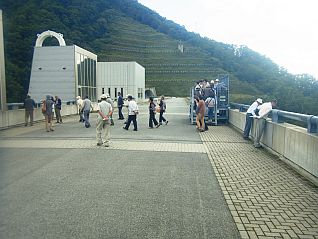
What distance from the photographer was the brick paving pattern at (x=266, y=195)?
4.57m

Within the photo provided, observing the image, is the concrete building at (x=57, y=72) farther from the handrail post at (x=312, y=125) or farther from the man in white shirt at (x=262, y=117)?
the handrail post at (x=312, y=125)

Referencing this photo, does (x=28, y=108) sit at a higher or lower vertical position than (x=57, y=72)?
lower

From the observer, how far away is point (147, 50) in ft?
449

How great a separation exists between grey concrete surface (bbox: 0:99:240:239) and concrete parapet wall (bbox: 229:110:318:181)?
6.52 ft

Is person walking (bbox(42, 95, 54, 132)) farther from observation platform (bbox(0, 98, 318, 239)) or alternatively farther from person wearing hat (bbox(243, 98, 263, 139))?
person wearing hat (bbox(243, 98, 263, 139))

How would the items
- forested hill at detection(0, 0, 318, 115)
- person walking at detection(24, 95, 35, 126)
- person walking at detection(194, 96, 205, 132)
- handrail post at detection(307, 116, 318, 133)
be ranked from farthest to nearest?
forested hill at detection(0, 0, 318, 115) < person walking at detection(24, 95, 35, 126) < person walking at detection(194, 96, 205, 132) < handrail post at detection(307, 116, 318, 133)

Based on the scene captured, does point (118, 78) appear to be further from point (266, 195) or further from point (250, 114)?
point (266, 195)

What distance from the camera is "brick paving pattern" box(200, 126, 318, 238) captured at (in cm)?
457

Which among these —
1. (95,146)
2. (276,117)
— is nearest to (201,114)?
(276,117)

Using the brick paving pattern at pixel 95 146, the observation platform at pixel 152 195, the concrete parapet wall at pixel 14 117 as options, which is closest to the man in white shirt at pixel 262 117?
the observation platform at pixel 152 195

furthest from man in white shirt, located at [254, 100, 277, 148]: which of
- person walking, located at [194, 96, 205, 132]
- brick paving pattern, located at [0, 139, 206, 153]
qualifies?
person walking, located at [194, 96, 205, 132]

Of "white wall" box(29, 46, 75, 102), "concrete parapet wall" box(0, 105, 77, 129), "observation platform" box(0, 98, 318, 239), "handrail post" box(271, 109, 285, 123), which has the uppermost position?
"white wall" box(29, 46, 75, 102)

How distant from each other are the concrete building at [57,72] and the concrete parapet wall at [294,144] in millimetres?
22149

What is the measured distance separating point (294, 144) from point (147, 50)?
13183cm
